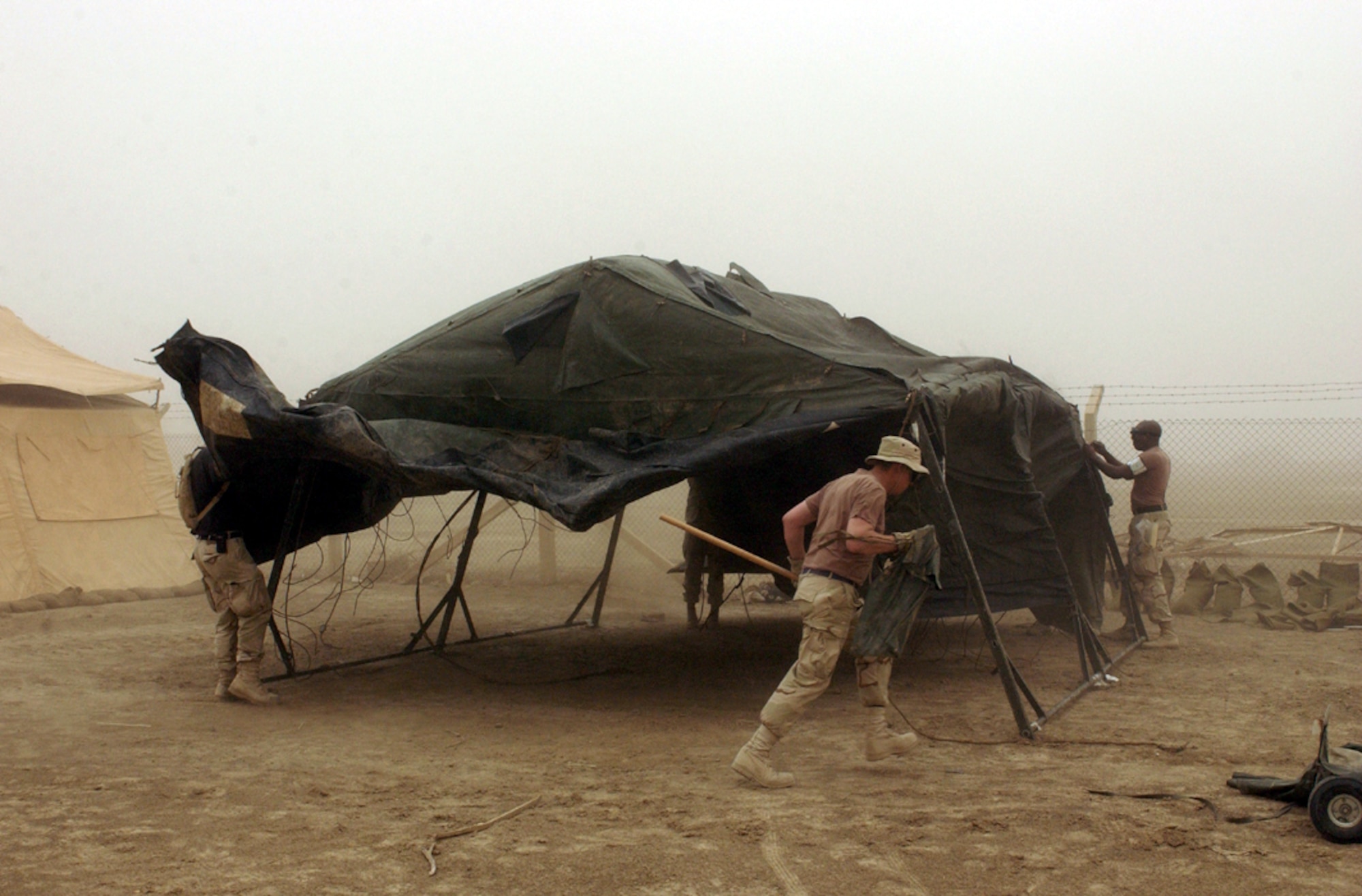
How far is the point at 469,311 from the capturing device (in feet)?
26.7

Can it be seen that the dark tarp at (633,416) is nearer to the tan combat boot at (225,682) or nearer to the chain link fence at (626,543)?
the tan combat boot at (225,682)

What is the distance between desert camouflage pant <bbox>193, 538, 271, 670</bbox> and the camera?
7.15m

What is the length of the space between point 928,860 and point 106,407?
1261 cm

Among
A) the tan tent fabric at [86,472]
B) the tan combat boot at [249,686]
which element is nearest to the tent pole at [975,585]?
the tan combat boot at [249,686]

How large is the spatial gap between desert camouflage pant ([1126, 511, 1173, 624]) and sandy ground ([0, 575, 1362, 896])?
1.43 feet

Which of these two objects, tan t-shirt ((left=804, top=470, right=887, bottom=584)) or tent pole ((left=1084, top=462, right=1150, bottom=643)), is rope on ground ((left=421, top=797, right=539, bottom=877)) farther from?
tent pole ((left=1084, top=462, right=1150, bottom=643))

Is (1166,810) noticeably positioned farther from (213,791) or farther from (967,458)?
(213,791)

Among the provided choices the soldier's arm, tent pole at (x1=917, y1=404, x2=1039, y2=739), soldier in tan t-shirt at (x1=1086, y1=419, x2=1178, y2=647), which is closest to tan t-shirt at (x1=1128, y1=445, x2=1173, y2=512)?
soldier in tan t-shirt at (x1=1086, y1=419, x2=1178, y2=647)

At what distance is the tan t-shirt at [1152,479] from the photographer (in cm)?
922

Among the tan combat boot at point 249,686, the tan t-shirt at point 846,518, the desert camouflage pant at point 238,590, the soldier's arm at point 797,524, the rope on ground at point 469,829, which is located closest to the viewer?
the rope on ground at point 469,829

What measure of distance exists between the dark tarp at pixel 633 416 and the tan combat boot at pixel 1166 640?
166cm

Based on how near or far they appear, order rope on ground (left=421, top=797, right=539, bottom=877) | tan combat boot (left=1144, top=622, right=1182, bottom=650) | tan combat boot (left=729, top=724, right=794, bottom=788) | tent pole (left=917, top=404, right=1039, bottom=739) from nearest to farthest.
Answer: rope on ground (left=421, top=797, right=539, bottom=877)
tan combat boot (left=729, top=724, right=794, bottom=788)
tent pole (left=917, top=404, right=1039, bottom=739)
tan combat boot (left=1144, top=622, right=1182, bottom=650)

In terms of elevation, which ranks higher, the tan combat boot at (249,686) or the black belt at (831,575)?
the black belt at (831,575)

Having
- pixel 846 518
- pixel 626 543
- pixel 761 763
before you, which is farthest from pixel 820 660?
pixel 626 543
